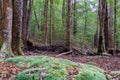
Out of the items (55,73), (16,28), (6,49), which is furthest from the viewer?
(16,28)

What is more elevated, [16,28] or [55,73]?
[16,28]

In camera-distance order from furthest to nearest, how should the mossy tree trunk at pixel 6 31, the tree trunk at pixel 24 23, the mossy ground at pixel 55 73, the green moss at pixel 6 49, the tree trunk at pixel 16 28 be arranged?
1. the tree trunk at pixel 24 23
2. the tree trunk at pixel 16 28
3. the mossy tree trunk at pixel 6 31
4. the green moss at pixel 6 49
5. the mossy ground at pixel 55 73

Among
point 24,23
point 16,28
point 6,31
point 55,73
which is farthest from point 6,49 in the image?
point 24,23

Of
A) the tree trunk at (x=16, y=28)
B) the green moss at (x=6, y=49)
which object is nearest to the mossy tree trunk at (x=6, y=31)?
the green moss at (x=6, y=49)

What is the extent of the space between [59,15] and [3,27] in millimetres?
25921

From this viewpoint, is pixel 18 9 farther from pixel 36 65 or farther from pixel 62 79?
pixel 62 79

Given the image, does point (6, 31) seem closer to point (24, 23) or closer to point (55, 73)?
point (55, 73)

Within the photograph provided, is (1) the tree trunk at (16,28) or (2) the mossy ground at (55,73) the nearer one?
(2) the mossy ground at (55,73)

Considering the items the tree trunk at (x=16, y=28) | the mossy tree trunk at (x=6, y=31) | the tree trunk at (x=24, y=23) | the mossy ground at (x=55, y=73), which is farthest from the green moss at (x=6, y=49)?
the tree trunk at (x=24, y=23)

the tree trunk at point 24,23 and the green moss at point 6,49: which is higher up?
the tree trunk at point 24,23

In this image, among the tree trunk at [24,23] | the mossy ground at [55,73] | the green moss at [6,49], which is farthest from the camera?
the tree trunk at [24,23]

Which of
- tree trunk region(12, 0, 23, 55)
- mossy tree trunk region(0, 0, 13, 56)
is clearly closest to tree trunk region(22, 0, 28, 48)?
tree trunk region(12, 0, 23, 55)

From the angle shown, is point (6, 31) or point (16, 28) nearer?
point (6, 31)

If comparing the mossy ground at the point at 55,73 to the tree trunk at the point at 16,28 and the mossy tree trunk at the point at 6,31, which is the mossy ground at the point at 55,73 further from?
the tree trunk at the point at 16,28
